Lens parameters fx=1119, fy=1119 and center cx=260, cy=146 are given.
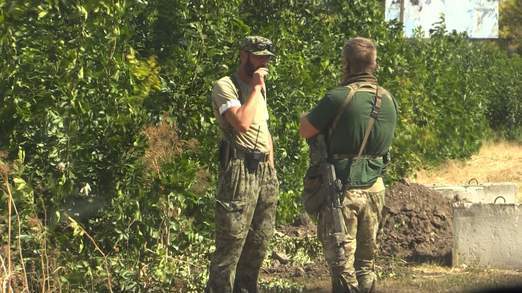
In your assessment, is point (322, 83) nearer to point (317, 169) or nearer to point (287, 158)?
point (287, 158)

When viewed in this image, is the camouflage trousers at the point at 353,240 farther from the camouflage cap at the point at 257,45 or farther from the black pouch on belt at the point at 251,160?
the camouflage cap at the point at 257,45

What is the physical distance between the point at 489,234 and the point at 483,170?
13168 millimetres

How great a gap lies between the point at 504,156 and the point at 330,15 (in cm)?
1611

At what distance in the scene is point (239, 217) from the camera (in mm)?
6895

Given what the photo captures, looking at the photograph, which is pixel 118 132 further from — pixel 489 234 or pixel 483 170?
pixel 483 170

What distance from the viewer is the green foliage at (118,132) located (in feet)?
22.7

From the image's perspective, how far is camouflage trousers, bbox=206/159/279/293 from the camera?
22.6ft

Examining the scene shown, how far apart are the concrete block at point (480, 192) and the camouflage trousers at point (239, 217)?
6.03 m

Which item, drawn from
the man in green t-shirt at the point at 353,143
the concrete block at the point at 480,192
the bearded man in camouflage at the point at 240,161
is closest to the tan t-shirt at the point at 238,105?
the bearded man in camouflage at the point at 240,161

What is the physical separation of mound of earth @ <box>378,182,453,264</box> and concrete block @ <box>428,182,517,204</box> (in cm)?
74

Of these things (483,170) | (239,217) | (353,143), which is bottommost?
(483,170)

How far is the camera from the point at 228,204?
22.6ft

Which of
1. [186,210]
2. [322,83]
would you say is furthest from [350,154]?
[322,83]

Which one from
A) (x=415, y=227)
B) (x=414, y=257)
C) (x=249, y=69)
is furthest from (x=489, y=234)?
(x=249, y=69)
